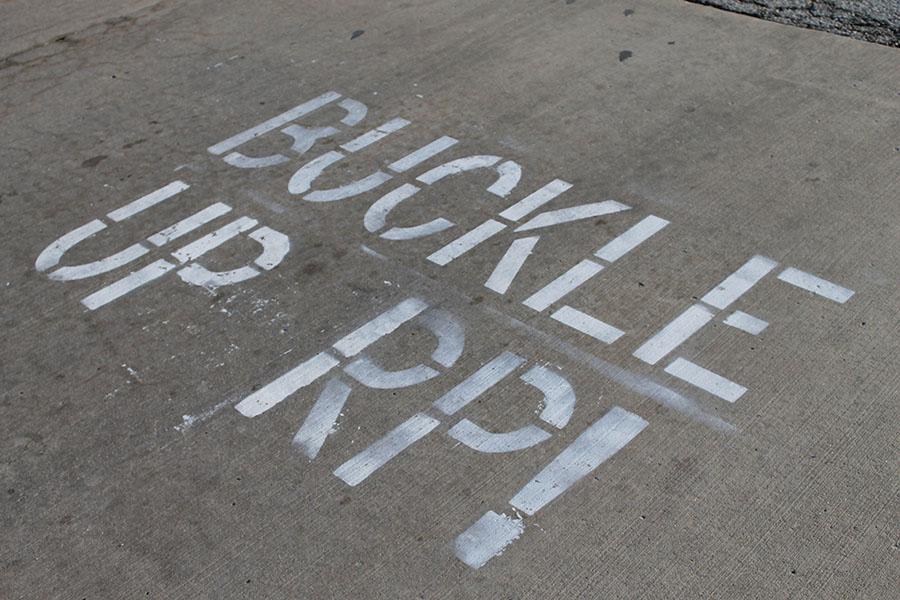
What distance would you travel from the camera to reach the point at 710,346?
514 cm

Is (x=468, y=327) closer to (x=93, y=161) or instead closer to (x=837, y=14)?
(x=93, y=161)

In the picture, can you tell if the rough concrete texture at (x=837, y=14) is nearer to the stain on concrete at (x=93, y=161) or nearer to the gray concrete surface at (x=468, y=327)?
the gray concrete surface at (x=468, y=327)

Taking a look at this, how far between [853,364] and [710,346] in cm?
63

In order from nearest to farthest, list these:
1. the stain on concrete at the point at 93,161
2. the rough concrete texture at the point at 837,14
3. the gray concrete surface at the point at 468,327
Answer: the gray concrete surface at the point at 468,327 < the stain on concrete at the point at 93,161 < the rough concrete texture at the point at 837,14

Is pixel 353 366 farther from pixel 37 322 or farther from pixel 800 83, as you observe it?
pixel 800 83

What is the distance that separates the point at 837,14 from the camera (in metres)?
8.42

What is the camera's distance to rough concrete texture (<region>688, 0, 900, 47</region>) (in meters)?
8.16

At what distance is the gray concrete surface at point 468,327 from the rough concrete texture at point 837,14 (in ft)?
0.59

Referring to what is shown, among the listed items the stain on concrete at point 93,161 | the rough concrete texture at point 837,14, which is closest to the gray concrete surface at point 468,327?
the stain on concrete at point 93,161

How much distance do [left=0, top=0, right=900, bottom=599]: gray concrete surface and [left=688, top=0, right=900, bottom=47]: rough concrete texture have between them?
0.18 m

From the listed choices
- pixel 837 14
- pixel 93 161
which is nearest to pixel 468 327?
pixel 93 161

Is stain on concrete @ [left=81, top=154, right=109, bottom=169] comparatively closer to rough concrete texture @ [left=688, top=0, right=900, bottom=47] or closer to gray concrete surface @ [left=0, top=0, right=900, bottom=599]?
gray concrete surface @ [left=0, top=0, right=900, bottom=599]

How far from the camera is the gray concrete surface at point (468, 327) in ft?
13.8

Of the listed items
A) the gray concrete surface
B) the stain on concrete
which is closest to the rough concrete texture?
the gray concrete surface
